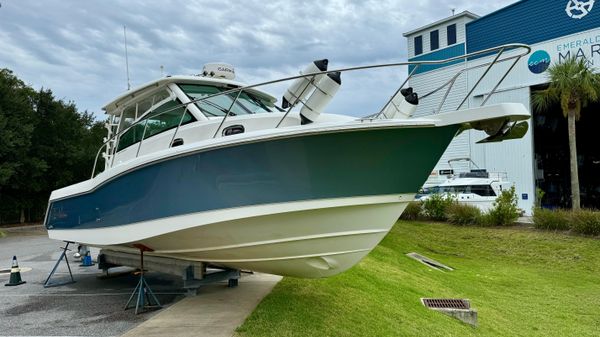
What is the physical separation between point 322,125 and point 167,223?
2042 mm

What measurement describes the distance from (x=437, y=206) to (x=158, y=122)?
49.2ft

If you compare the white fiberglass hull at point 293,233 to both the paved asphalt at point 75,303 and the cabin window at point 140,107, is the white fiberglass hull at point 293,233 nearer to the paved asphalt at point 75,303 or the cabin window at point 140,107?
the paved asphalt at point 75,303

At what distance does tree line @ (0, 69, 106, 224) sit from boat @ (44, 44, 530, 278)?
58.0 feet

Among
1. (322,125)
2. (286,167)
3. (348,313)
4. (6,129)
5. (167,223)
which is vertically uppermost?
(6,129)

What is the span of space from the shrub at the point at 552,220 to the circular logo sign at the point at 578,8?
1089 cm

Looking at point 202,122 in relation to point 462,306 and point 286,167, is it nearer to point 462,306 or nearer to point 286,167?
point 286,167

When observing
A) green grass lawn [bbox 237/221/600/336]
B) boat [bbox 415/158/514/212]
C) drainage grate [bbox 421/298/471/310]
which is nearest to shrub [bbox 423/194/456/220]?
boat [bbox 415/158/514/212]

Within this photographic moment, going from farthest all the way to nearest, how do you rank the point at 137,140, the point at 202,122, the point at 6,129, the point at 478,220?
1. the point at 6,129
2. the point at 478,220
3. the point at 137,140
4. the point at 202,122

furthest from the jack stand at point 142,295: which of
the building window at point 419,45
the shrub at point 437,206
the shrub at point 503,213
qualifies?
the building window at point 419,45

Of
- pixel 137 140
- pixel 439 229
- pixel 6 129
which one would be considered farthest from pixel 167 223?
pixel 6 129

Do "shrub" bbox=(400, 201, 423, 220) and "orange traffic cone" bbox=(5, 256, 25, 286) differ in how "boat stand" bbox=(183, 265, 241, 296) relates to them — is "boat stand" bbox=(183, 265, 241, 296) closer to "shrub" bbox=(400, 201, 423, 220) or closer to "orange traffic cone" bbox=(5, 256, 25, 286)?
"orange traffic cone" bbox=(5, 256, 25, 286)

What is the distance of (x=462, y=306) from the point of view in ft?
24.2

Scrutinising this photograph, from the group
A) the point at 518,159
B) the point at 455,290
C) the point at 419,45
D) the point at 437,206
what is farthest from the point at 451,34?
the point at 455,290

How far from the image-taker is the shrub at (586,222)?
14123 millimetres
